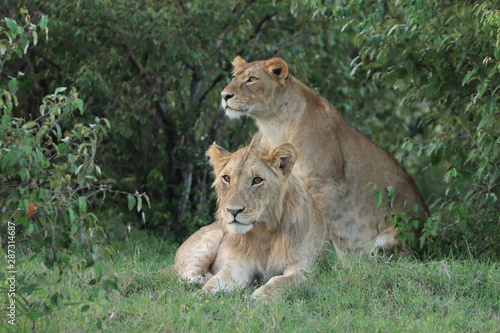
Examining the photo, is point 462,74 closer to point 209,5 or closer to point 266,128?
point 266,128

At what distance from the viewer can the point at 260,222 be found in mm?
5305

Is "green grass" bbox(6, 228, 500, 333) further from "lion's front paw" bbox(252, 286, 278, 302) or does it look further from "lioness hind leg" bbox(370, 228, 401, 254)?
"lioness hind leg" bbox(370, 228, 401, 254)

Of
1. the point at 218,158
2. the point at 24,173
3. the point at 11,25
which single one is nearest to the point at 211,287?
the point at 218,158

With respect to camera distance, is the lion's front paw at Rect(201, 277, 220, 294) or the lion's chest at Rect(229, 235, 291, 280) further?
the lion's chest at Rect(229, 235, 291, 280)

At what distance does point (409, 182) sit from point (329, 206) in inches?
29.1

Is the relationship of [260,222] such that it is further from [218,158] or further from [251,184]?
[218,158]

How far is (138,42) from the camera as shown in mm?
7945

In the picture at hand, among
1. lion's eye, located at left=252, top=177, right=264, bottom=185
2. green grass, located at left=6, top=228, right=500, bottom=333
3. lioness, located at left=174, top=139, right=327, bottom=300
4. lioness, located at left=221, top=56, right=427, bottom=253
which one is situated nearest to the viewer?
green grass, located at left=6, top=228, right=500, bottom=333

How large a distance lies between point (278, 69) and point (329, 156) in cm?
85

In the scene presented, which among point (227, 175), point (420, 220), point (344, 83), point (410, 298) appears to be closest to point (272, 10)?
point (344, 83)

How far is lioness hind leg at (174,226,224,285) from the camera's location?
18.3 ft

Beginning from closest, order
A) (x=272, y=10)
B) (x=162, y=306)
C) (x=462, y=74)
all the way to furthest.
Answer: (x=162, y=306)
(x=462, y=74)
(x=272, y=10)

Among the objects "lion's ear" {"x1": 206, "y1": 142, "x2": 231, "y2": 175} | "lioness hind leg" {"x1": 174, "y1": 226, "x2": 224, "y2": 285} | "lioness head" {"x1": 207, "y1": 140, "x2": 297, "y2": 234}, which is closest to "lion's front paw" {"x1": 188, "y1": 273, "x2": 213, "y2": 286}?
"lioness hind leg" {"x1": 174, "y1": 226, "x2": 224, "y2": 285}

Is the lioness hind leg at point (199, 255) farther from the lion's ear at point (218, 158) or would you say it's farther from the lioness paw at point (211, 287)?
the lion's ear at point (218, 158)
